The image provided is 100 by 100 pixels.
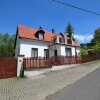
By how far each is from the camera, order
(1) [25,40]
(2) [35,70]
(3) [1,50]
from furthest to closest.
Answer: (3) [1,50], (1) [25,40], (2) [35,70]

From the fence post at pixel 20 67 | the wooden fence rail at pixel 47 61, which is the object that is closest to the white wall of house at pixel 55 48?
the wooden fence rail at pixel 47 61

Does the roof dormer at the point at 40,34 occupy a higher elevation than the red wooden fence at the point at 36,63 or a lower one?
higher

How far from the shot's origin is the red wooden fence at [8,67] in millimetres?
15031

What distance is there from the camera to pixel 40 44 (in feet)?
91.5

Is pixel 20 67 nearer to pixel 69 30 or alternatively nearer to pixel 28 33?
pixel 28 33

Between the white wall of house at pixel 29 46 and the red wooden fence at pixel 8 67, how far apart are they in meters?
9.87

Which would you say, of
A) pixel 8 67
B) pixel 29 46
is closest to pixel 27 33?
pixel 29 46

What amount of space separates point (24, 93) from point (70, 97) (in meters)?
2.84

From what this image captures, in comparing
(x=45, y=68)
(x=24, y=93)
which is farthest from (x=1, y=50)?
(x=24, y=93)

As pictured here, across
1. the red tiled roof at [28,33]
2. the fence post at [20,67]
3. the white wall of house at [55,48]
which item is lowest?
the fence post at [20,67]

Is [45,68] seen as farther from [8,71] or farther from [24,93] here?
[24,93]

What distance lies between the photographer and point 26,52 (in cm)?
2597

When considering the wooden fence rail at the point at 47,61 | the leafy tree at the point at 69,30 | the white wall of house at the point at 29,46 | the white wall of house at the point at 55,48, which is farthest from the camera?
the leafy tree at the point at 69,30

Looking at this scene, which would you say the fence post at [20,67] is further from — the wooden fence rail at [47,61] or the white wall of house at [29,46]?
the white wall of house at [29,46]
